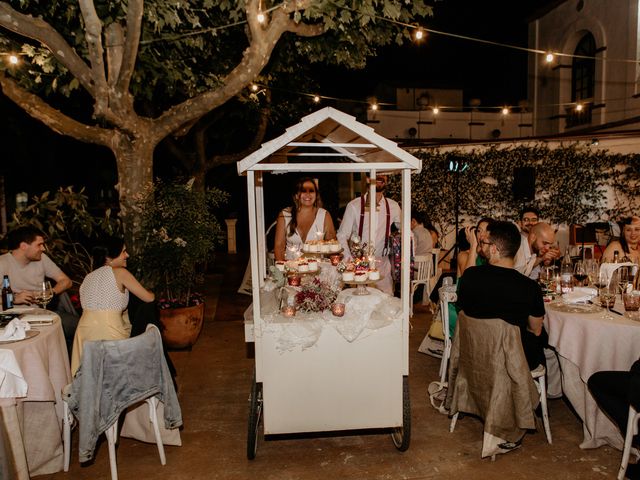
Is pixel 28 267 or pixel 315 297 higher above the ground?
pixel 28 267

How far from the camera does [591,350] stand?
325 centimetres

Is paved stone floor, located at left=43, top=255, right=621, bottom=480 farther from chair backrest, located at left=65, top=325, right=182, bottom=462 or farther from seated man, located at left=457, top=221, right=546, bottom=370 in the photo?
seated man, located at left=457, top=221, right=546, bottom=370

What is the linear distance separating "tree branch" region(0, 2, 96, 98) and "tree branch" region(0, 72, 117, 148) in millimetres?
579

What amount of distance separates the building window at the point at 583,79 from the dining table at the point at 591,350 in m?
11.1

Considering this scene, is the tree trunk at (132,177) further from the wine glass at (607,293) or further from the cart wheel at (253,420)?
the wine glass at (607,293)

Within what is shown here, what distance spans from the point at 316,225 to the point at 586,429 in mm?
2736

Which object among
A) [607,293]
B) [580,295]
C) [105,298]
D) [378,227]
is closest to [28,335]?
[105,298]

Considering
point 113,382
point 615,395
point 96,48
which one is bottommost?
point 615,395

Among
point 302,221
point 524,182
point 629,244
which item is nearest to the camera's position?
point 629,244

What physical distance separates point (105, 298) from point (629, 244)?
464 cm

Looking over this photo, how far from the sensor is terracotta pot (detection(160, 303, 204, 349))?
527 cm

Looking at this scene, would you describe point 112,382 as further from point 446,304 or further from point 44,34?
point 44,34

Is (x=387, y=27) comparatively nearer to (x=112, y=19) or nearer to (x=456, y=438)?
(x=112, y=19)

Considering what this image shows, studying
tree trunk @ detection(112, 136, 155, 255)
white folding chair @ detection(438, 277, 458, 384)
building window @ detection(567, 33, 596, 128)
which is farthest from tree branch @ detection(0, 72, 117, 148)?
building window @ detection(567, 33, 596, 128)
